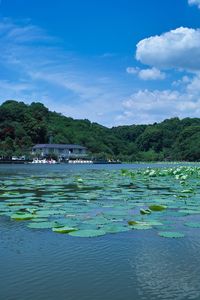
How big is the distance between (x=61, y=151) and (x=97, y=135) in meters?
26.0

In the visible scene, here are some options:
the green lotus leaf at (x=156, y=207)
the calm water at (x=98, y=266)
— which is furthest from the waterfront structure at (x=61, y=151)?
the calm water at (x=98, y=266)

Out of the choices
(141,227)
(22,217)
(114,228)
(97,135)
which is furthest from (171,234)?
(97,135)

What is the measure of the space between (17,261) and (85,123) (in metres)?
133

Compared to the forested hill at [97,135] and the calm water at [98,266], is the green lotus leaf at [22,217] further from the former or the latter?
the forested hill at [97,135]

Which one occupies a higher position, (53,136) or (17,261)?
(53,136)

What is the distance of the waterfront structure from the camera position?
328 feet

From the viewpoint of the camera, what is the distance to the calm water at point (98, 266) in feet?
16.3

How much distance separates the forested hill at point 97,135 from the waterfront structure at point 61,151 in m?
2.78

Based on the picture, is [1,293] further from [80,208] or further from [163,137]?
[163,137]

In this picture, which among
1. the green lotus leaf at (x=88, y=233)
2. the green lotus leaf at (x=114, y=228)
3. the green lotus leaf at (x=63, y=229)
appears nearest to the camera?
the green lotus leaf at (x=88, y=233)

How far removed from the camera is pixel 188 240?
7.50 meters

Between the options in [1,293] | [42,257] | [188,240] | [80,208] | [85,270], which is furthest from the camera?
[80,208]

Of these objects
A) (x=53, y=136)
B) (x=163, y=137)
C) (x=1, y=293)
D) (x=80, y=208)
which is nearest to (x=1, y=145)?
(x=53, y=136)

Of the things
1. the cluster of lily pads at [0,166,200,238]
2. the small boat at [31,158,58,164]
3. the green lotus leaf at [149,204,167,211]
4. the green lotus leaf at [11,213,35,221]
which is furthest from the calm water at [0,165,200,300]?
the small boat at [31,158,58,164]
